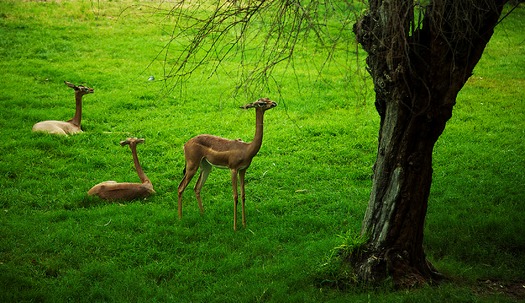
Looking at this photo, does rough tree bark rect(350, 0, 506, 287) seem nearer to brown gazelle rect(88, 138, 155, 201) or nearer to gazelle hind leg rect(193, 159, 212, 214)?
gazelle hind leg rect(193, 159, 212, 214)

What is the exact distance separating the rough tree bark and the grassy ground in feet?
1.50

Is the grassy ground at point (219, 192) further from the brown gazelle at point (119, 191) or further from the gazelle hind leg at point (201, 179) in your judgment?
the gazelle hind leg at point (201, 179)

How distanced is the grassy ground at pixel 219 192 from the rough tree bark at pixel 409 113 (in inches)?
18.0

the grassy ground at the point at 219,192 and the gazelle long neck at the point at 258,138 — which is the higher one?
the gazelle long neck at the point at 258,138

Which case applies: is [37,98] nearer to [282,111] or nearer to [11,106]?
[11,106]

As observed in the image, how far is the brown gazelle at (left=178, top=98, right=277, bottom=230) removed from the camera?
28.1 feet

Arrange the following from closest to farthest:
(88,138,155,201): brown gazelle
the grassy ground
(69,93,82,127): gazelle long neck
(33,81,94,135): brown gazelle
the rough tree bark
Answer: the rough tree bark → the grassy ground → (88,138,155,201): brown gazelle → (33,81,94,135): brown gazelle → (69,93,82,127): gazelle long neck

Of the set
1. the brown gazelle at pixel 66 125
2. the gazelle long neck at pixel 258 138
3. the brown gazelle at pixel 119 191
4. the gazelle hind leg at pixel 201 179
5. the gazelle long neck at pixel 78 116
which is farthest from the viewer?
the gazelle long neck at pixel 78 116

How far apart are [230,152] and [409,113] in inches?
110

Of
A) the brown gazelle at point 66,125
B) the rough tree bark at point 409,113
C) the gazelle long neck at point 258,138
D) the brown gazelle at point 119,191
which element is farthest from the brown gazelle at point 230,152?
the brown gazelle at point 66,125

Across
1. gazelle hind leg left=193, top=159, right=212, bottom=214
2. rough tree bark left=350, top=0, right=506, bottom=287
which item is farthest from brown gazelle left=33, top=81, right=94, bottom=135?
rough tree bark left=350, top=0, right=506, bottom=287

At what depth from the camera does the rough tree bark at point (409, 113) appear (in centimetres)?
647

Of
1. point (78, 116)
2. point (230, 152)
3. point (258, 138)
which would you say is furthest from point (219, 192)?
point (78, 116)

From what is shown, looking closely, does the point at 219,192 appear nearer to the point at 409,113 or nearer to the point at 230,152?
the point at 230,152
